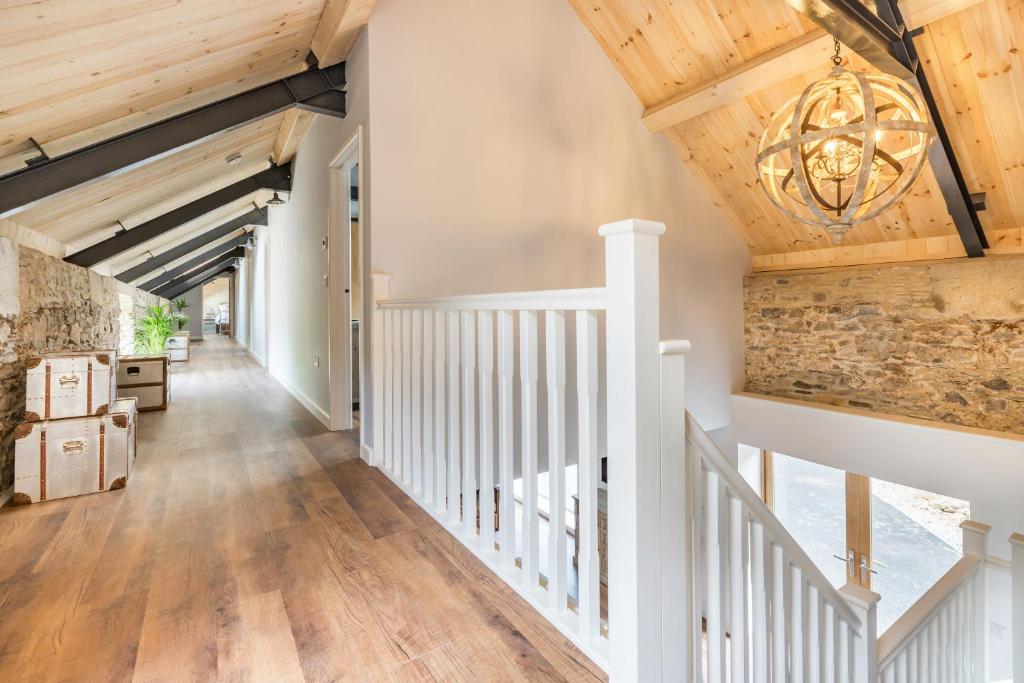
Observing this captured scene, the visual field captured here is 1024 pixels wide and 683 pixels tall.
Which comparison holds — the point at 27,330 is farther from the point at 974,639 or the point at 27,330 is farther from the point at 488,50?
the point at 974,639

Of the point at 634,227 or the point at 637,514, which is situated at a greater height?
the point at 634,227

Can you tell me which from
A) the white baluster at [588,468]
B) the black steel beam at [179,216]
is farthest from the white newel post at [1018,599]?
the black steel beam at [179,216]

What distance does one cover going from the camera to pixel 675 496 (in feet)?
3.70

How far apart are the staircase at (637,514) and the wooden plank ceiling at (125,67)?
4.43ft

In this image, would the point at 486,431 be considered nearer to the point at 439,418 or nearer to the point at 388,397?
the point at 439,418

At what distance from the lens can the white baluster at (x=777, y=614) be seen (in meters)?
1.37

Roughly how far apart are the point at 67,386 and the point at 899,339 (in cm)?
599

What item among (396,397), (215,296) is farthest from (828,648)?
(215,296)

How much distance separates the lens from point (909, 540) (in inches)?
189

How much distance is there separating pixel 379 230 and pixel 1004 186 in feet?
14.4

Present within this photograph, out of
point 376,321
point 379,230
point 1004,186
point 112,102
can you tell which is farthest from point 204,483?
point 1004,186

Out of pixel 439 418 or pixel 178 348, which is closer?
pixel 439 418

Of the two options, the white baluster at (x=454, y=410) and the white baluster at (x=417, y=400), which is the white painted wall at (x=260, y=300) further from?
the white baluster at (x=454, y=410)

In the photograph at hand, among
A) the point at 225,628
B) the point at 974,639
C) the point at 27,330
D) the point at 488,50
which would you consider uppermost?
the point at 488,50
